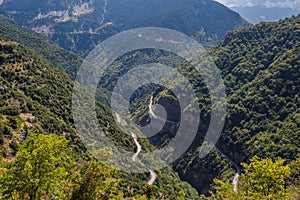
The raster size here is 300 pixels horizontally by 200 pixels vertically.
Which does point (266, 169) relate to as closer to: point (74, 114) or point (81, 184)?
point (81, 184)

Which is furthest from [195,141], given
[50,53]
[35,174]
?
[50,53]

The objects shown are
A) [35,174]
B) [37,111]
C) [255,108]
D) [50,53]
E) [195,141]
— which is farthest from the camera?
[50,53]

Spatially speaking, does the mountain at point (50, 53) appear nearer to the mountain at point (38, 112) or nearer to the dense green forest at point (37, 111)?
the mountain at point (38, 112)

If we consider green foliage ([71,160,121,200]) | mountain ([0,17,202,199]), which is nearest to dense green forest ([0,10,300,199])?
green foliage ([71,160,121,200])

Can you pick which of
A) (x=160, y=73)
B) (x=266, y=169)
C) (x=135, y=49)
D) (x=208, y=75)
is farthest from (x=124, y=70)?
(x=266, y=169)

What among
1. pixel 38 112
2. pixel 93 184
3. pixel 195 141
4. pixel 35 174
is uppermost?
pixel 93 184

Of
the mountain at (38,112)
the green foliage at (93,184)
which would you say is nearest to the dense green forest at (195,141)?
the green foliage at (93,184)

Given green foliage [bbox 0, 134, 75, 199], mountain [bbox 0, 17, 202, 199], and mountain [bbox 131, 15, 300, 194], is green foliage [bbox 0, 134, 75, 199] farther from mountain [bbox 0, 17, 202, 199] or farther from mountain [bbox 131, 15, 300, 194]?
mountain [bbox 131, 15, 300, 194]

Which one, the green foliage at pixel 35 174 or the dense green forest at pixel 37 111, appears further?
the dense green forest at pixel 37 111

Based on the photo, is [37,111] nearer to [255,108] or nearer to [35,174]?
[35,174]

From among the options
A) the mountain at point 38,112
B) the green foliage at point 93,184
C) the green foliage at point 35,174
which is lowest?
the mountain at point 38,112
